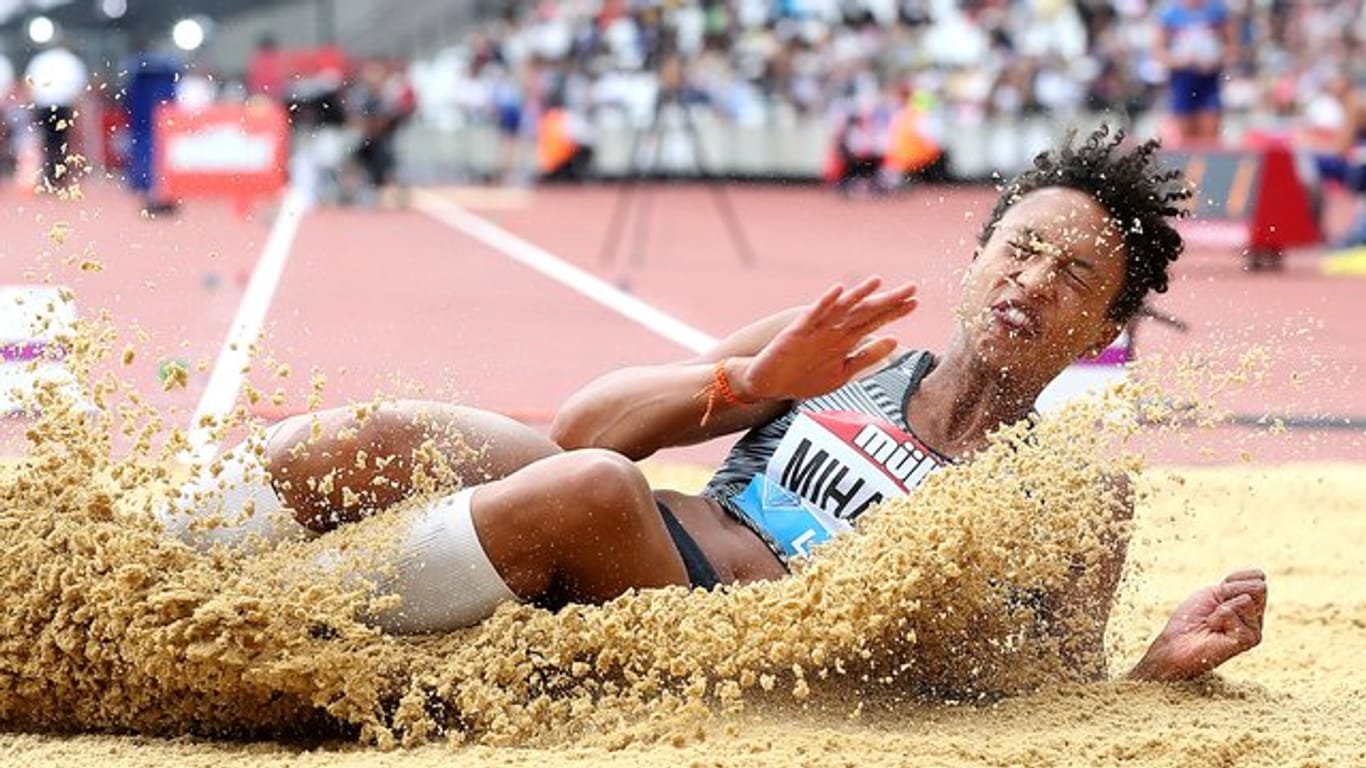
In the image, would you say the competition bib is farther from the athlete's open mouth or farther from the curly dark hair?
the curly dark hair

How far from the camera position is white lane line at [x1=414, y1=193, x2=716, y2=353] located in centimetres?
1041

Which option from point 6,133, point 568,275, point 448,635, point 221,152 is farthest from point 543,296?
point 6,133

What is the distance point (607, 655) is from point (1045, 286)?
1003mm

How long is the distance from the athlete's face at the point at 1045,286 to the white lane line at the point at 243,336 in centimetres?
128

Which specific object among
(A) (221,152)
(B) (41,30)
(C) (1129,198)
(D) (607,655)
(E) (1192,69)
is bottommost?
(B) (41,30)

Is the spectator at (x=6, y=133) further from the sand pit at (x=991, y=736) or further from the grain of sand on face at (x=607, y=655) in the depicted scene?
the sand pit at (x=991, y=736)

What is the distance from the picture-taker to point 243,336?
7.46m

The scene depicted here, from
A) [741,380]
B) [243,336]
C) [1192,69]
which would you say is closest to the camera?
[741,380]

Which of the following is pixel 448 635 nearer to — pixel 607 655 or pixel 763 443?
pixel 607 655

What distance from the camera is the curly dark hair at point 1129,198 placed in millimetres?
3938

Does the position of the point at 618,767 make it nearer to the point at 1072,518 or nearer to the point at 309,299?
the point at 1072,518

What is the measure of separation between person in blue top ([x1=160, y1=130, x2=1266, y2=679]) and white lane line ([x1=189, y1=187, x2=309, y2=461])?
11.1 inches

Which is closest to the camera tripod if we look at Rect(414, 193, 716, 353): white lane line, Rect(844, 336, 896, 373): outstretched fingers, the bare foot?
Rect(414, 193, 716, 353): white lane line

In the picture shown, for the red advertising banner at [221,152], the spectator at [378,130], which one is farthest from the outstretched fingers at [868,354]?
the spectator at [378,130]
